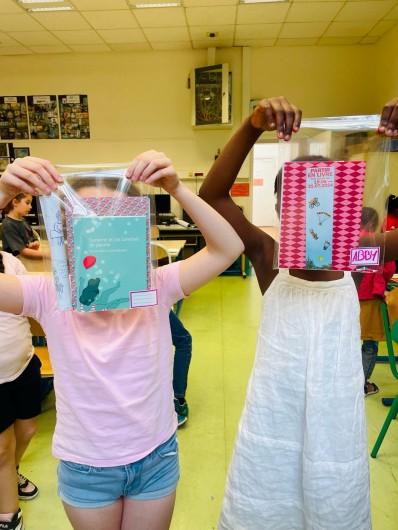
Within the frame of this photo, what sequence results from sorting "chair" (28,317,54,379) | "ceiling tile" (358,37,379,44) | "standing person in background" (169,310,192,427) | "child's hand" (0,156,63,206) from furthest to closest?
"ceiling tile" (358,37,379,44), "standing person in background" (169,310,192,427), "chair" (28,317,54,379), "child's hand" (0,156,63,206)

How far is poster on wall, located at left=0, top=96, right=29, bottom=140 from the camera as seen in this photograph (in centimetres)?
596

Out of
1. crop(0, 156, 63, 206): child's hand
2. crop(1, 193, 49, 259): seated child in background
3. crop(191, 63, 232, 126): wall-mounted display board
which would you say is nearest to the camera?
crop(0, 156, 63, 206): child's hand

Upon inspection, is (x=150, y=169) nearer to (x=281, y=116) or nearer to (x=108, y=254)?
(x=108, y=254)

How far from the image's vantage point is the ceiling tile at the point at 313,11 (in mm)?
4355

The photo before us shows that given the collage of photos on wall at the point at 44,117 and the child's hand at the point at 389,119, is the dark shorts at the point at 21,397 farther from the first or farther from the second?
the collage of photos on wall at the point at 44,117

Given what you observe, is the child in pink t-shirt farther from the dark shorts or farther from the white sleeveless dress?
the dark shorts

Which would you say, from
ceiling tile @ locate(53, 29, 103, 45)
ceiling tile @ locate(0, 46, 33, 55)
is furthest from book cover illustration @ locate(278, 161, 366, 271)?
ceiling tile @ locate(0, 46, 33, 55)

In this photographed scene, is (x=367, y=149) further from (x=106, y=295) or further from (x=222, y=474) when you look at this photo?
(x=222, y=474)

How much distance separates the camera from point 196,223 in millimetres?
886

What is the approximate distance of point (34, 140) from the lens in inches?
240

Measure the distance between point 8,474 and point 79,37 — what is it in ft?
18.0

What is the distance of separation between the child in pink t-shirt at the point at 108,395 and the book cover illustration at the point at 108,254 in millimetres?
124

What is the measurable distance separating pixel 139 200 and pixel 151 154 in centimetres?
10

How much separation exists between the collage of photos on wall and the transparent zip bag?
5847mm
